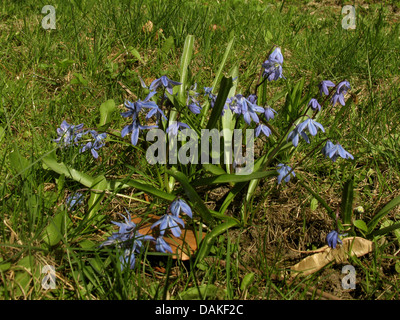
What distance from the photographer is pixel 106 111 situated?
2.51m

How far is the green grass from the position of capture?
1.69m

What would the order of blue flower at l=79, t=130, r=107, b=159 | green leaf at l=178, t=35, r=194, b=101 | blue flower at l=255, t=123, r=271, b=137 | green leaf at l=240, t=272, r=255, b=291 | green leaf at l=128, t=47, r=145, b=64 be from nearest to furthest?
green leaf at l=240, t=272, r=255, b=291 < blue flower at l=255, t=123, r=271, b=137 < blue flower at l=79, t=130, r=107, b=159 < green leaf at l=178, t=35, r=194, b=101 < green leaf at l=128, t=47, r=145, b=64

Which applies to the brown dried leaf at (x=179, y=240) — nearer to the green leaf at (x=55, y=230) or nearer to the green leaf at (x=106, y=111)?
the green leaf at (x=55, y=230)

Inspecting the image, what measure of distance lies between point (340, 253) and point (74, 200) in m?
1.40

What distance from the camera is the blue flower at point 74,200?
1.89 metres

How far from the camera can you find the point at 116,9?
11.6ft

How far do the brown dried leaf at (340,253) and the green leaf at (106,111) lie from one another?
4.88 ft

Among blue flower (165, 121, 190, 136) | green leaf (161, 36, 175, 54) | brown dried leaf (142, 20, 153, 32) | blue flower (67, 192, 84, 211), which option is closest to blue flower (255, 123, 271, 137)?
blue flower (165, 121, 190, 136)

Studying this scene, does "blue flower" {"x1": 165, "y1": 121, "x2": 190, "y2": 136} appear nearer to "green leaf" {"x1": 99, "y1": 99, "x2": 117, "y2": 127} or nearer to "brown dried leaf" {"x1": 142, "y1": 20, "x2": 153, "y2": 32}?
"green leaf" {"x1": 99, "y1": 99, "x2": 117, "y2": 127}

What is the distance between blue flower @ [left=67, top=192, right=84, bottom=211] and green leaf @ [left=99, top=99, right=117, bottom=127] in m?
0.65

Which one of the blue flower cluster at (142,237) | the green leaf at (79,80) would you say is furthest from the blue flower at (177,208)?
the green leaf at (79,80)

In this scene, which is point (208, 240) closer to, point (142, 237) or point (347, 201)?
point (142, 237)
